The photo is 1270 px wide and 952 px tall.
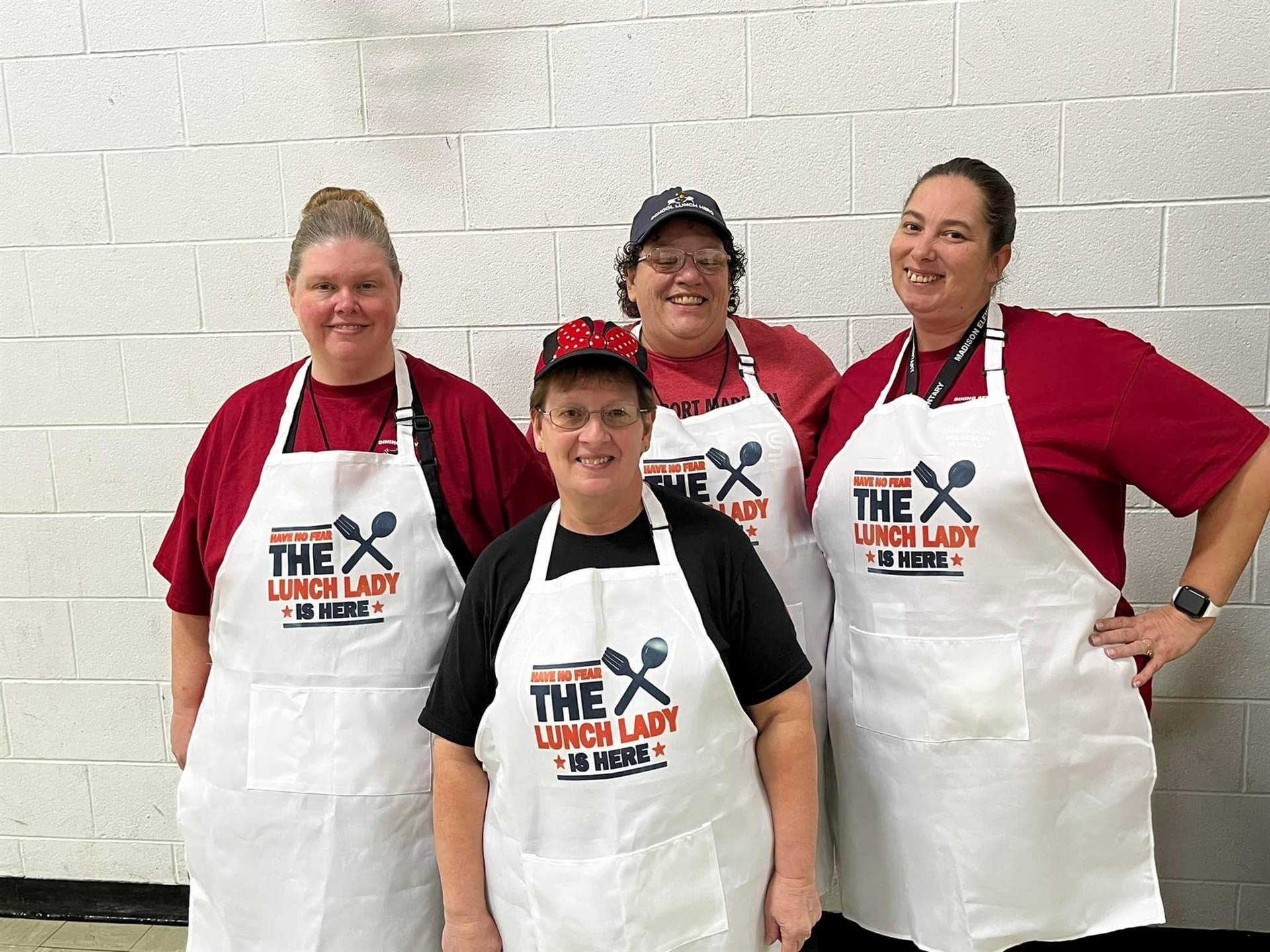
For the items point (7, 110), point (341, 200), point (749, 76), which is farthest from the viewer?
point (7, 110)

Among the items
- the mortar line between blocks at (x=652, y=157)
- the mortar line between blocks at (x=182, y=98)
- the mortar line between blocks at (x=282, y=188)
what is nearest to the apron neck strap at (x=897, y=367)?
the mortar line between blocks at (x=652, y=157)

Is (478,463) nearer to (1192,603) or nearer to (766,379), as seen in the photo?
(766,379)

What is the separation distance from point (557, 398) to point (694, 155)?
1.07m

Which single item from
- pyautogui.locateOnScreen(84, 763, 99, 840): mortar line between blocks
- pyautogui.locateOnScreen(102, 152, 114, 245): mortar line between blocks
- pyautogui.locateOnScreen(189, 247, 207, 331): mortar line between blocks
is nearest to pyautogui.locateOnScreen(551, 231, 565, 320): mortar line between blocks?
pyautogui.locateOnScreen(189, 247, 207, 331): mortar line between blocks

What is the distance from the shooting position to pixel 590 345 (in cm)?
142

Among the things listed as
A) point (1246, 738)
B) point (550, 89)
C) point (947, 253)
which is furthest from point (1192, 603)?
point (550, 89)

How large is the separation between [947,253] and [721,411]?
1.51 ft

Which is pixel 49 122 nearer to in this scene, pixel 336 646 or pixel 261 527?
pixel 261 527

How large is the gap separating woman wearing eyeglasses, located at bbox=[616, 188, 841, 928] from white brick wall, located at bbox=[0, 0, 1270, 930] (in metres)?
0.49

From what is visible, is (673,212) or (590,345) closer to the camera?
(590,345)

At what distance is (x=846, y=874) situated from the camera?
6.12 ft

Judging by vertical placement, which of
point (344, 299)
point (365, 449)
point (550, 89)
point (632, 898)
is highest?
point (550, 89)

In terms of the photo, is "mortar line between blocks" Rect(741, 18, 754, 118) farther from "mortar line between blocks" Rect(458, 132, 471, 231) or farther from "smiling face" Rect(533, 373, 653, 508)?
"smiling face" Rect(533, 373, 653, 508)

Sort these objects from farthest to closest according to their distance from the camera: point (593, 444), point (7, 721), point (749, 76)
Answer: point (7, 721)
point (749, 76)
point (593, 444)
